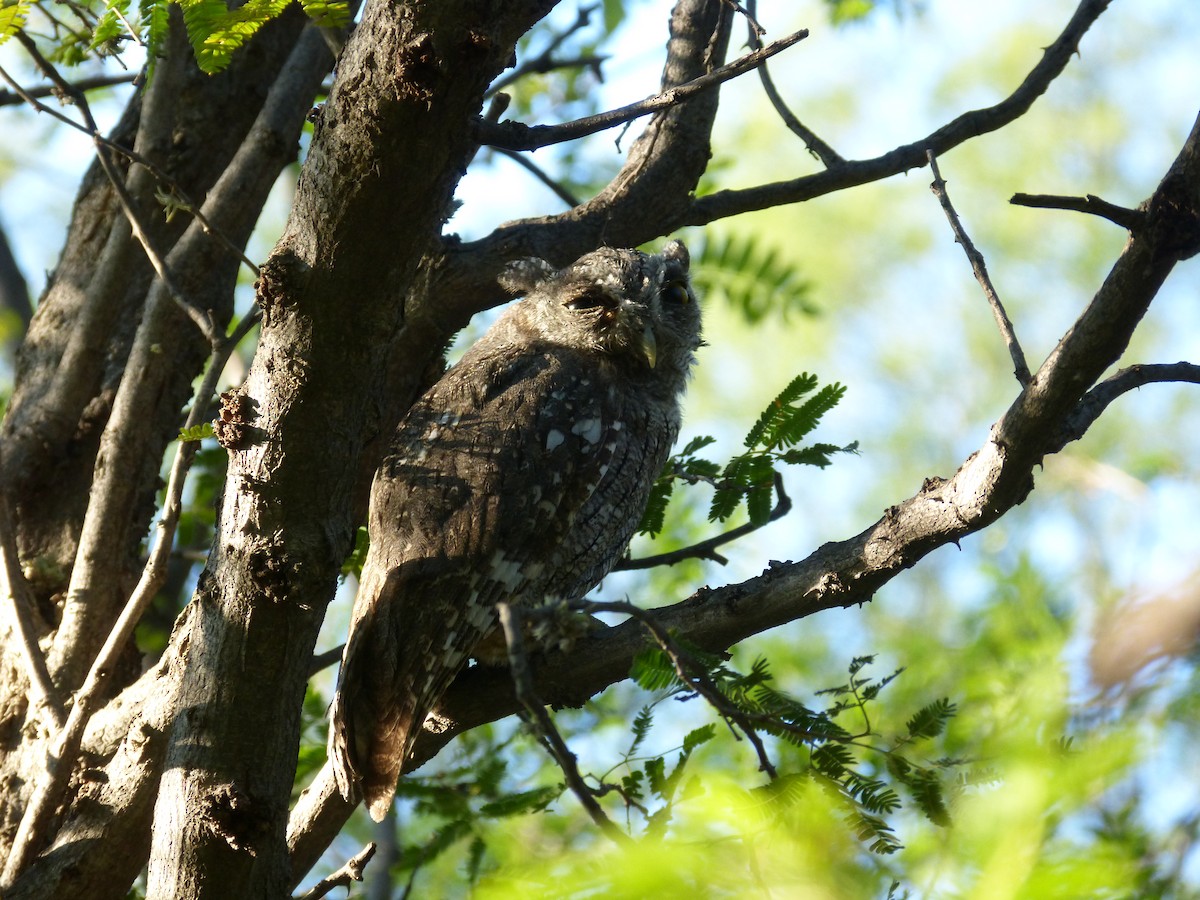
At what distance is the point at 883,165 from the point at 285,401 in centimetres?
230

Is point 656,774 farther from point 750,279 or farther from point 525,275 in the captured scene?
point 750,279

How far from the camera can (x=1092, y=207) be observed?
1.97m

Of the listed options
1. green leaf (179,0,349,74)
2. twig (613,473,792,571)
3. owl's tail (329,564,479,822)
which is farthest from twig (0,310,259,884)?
twig (613,473,792,571)

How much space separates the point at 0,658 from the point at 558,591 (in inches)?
63.2

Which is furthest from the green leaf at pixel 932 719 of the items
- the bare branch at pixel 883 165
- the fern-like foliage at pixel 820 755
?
the bare branch at pixel 883 165

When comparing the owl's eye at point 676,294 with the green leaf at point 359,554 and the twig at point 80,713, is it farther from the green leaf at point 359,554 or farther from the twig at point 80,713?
the twig at point 80,713

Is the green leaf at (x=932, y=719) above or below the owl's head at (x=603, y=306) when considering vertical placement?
below

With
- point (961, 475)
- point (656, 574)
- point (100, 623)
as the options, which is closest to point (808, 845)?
point (961, 475)

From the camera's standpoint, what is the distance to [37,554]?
3480 mm

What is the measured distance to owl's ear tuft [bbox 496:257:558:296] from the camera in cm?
378

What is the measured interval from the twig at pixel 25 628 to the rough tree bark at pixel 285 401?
0.05 ft

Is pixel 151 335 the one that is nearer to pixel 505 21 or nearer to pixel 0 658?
pixel 0 658

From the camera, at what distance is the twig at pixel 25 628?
290 centimetres

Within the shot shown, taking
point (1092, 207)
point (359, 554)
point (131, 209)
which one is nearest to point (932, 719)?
point (1092, 207)
